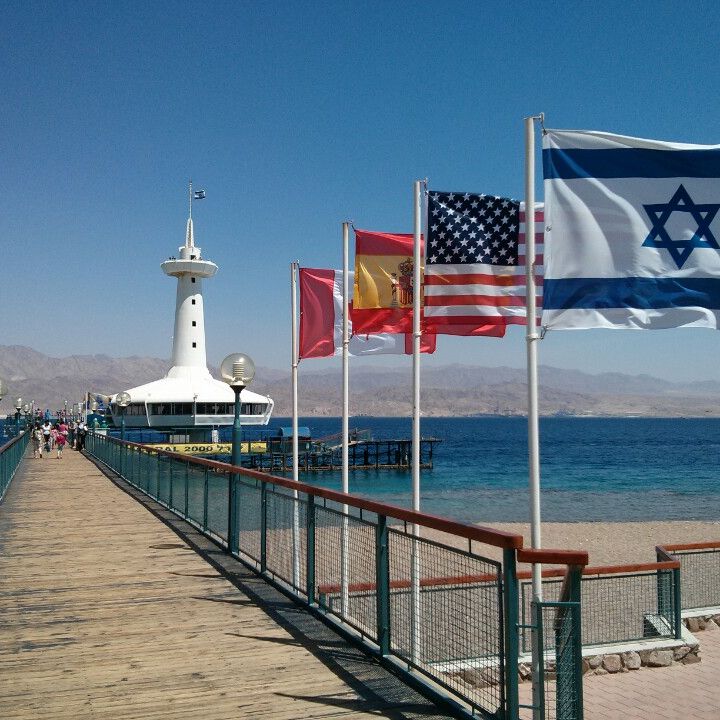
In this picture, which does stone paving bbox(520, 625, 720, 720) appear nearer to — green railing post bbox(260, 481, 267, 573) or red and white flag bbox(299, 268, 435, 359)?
green railing post bbox(260, 481, 267, 573)

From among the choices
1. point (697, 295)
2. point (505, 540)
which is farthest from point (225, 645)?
point (697, 295)

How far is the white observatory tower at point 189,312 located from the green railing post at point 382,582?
56368 millimetres

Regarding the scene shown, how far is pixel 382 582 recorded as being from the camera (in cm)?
602

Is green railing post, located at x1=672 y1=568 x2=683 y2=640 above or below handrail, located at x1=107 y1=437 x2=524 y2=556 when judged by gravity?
below

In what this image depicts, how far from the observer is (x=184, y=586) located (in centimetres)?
858

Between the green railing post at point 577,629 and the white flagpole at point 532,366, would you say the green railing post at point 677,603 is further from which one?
the green railing post at point 577,629

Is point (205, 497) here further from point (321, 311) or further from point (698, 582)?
point (698, 582)

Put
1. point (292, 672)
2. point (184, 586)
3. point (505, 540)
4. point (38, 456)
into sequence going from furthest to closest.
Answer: point (38, 456), point (184, 586), point (292, 672), point (505, 540)

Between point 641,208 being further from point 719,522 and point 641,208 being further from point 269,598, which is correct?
point 719,522

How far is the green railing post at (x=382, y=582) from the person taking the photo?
5.92 metres

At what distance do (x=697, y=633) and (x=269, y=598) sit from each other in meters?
8.81

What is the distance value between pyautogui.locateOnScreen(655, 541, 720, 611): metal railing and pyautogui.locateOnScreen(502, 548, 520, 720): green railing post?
9998 millimetres

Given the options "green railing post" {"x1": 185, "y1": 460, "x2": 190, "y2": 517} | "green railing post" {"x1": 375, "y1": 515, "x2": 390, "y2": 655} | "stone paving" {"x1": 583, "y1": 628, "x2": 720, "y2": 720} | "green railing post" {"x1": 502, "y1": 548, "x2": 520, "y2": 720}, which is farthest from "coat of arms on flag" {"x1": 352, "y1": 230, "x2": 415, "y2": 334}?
"green railing post" {"x1": 502, "y1": 548, "x2": 520, "y2": 720}

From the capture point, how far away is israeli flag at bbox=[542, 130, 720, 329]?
24.2 feet
